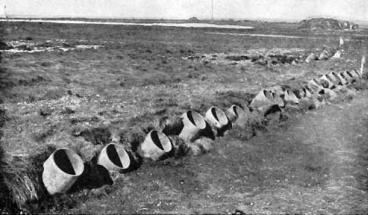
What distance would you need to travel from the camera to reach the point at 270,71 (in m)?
29.7

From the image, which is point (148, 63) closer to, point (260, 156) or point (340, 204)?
point (260, 156)

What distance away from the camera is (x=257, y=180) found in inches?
420

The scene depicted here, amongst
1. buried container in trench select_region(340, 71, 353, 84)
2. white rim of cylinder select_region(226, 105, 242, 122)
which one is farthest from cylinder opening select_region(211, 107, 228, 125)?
buried container in trench select_region(340, 71, 353, 84)

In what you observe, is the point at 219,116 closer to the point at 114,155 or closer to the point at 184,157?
the point at 184,157

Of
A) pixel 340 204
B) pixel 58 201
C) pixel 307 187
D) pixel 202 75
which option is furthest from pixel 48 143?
pixel 202 75

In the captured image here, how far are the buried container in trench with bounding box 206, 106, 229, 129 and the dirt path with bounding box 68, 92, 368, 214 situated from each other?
0.48 metres

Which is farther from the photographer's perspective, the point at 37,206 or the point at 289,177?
the point at 289,177

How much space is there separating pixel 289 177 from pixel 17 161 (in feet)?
22.6

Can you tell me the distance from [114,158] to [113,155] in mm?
108

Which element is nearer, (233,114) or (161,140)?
(161,140)

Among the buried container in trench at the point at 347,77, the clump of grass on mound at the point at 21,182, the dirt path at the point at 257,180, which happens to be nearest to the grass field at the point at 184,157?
the dirt path at the point at 257,180

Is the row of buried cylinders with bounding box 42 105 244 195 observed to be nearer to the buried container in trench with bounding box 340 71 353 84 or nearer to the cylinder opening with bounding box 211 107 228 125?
the cylinder opening with bounding box 211 107 228 125

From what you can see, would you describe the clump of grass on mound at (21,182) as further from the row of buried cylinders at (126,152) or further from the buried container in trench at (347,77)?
the buried container in trench at (347,77)

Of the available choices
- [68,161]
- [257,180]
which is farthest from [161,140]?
[257,180]
